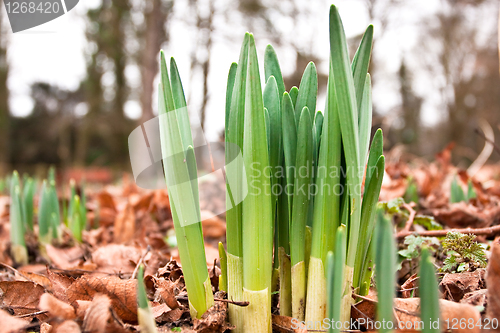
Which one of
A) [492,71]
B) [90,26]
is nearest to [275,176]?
[90,26]

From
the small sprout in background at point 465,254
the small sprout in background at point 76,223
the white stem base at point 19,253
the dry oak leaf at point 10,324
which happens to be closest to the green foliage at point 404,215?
the small sprout in background at point 465,254

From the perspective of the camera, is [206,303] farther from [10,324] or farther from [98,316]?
[10,324]

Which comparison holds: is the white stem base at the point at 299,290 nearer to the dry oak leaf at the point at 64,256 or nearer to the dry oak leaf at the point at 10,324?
the dry oak leaf at the point at 10,324

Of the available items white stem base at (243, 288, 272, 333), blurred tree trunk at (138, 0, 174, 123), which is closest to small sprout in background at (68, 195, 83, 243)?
white stem base at (243, 288, 272, 333)

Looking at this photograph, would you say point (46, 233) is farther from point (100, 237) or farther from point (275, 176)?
point (275, 176)

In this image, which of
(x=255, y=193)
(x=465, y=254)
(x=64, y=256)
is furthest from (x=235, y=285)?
(x=64, y=256)

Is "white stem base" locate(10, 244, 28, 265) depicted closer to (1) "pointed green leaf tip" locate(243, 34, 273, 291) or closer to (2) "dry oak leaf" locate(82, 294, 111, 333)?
(2) "dry oak leaf" locate(82, 294, 111, 333)
